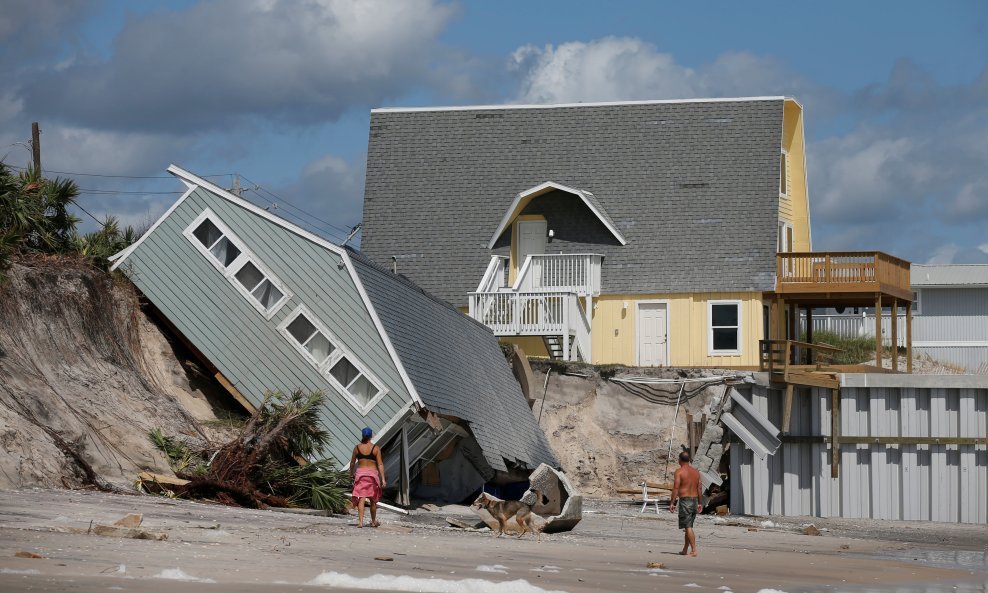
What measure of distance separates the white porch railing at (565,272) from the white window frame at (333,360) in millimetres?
15757

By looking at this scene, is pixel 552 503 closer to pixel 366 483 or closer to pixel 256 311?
pixel 366 483

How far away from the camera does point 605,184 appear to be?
40.6 metres

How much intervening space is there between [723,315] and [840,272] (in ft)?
11.2

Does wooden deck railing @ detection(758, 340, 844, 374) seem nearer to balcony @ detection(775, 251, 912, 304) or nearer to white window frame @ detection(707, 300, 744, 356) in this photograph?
white window frame @ detection(707, 300, 744, 356)

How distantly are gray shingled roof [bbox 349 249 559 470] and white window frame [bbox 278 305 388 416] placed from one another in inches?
23.6

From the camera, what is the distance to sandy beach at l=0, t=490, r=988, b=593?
38.6 feet

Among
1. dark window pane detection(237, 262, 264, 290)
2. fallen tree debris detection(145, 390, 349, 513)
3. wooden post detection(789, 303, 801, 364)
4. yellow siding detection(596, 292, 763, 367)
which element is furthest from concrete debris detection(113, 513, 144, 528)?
wooden post detection(789, 303, 801, 364)

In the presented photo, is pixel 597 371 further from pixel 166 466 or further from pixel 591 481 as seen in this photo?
pixel 166 466

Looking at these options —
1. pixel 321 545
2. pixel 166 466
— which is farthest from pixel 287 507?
pixel 321 545

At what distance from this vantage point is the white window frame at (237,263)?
23.2 m

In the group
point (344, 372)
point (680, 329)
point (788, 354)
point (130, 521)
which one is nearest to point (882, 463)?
point (788, 354)

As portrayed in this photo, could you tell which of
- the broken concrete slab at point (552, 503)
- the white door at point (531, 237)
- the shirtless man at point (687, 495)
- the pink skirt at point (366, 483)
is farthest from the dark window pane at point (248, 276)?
the white door at point (531, 237)

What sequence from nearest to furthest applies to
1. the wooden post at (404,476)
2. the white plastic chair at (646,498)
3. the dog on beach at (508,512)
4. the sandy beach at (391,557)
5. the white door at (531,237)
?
the sandy beach at (391,557) → the dog on beach at (508,512) → the wooden post at (404,476) → the white plastic chair at (646,498) → the white door at (531,237)

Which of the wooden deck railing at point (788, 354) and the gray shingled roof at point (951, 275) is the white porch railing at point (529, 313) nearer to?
the wooden deck railing at point (788, 354)
